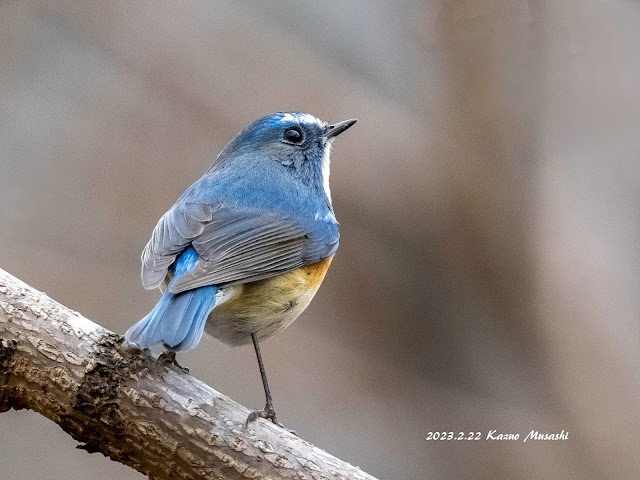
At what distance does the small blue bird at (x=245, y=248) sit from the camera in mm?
2650

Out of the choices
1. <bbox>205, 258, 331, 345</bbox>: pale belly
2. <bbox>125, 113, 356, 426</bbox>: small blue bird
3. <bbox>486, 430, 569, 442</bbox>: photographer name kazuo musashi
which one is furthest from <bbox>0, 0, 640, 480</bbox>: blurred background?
<bbox>205, 258, 331, 345</bbox>: pale belly

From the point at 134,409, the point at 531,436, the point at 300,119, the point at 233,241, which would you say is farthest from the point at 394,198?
the point at 134,409

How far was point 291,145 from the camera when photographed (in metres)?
3.75

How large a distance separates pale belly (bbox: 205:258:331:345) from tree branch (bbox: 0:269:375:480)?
559 millimetres

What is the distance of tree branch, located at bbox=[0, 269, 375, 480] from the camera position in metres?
2.34

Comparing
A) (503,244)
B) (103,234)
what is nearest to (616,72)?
(503,244)

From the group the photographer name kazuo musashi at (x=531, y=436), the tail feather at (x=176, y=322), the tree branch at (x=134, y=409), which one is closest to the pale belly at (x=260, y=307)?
the tail feather at (x=176, y=322)

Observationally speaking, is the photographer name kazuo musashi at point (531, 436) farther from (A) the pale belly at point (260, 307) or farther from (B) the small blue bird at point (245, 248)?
(A) the pale belly at point (260, 307)

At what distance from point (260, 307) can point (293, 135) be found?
1086 mm

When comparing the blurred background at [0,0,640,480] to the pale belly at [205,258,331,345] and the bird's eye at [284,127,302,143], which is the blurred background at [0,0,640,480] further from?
the pale belly at [205,258,331,345]

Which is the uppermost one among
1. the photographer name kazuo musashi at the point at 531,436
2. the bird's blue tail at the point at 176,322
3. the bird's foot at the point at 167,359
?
the photographer name kazuo musashi at the point at 531,436

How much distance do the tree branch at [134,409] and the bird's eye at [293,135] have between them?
63.2 inches

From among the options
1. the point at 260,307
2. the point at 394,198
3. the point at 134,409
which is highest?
the point at 394,198

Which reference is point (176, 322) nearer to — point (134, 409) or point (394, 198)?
point (134, 409)
